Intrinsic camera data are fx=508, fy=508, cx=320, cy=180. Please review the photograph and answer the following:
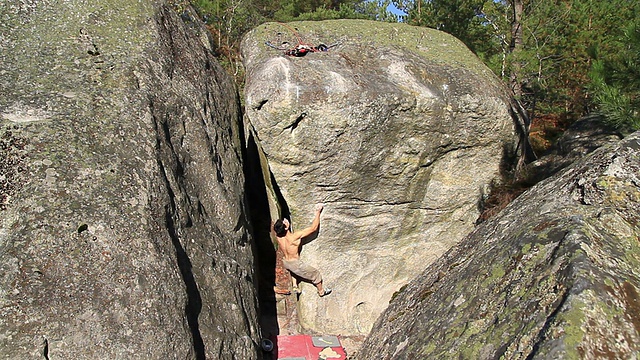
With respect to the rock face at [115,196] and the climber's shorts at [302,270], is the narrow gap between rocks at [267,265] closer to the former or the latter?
the climber's shorts at [302,270]

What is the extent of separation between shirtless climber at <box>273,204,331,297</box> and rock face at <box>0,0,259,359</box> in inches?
42.5

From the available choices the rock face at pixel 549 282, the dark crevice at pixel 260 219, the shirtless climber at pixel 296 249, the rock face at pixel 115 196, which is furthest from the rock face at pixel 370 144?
the rock face at pixel 549 282

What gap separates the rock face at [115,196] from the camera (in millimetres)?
3428

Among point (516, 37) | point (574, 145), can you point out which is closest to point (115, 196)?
point (574, 145)

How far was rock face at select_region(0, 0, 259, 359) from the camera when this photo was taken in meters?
3.43

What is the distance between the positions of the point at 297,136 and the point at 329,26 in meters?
2.58

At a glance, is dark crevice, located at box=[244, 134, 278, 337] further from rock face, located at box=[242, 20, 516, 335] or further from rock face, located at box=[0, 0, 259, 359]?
rock face, located at box=[0, 0, 259, 359]

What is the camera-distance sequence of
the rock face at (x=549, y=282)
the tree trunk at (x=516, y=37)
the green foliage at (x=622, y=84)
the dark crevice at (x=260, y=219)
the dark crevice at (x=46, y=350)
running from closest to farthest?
the rock face at (x=549, y=282), the dark crevice at (x=46, y=350), the green foliage at (x=622, y=84), the dark crevice at (x=260, y=219), the tree trunk at (x=516, y=37)

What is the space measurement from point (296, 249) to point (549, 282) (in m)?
4.85

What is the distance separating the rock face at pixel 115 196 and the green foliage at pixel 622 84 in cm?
437

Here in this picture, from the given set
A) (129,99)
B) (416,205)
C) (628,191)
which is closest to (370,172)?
(416,205)

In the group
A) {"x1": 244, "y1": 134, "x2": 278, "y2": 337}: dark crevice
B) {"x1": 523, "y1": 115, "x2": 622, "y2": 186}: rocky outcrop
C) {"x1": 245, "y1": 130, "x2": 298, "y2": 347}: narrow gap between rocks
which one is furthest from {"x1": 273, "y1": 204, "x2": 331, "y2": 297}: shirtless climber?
{"x1": 523, "y1": 115, "x2": 622, "y2": 186}: rocky outcrop

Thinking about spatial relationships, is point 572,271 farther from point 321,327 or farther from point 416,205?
point 321,327

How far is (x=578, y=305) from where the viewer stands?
238 cm
